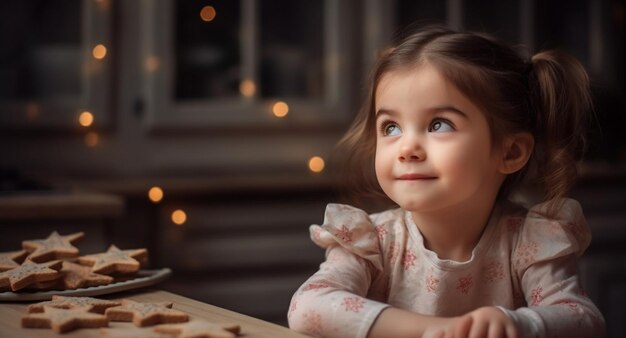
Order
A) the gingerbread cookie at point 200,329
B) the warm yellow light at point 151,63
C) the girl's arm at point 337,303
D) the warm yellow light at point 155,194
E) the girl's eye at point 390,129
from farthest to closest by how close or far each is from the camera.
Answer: the warm yellow light at point 151,63
the warm yellow light at point 155,194
the girl's eye at point 390,129
the girl's arm at point 337,303
the gingerbread cookie at point 200,329

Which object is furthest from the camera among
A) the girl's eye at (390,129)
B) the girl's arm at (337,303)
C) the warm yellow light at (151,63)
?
the warm yellow light at (151,63)

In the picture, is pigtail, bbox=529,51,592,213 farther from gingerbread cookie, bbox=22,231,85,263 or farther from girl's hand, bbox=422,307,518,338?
gingerbread cookie, bbox=22,231,85,263

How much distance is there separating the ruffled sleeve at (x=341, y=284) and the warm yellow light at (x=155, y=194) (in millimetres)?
1239

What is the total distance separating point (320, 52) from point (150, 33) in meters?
0.52

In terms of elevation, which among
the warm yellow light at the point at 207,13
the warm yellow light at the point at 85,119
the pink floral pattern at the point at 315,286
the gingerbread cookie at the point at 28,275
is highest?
the warm yellow light at the point at 207,13

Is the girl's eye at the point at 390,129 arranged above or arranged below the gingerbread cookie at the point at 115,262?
above

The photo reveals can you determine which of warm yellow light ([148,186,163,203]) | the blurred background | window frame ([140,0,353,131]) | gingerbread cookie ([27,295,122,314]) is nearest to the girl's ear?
gingerbread cookie ([27,295,122,314])

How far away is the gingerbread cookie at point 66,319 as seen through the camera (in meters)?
0.80

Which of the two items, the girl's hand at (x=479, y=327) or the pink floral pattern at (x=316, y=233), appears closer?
the girl's hand at (x=479, y=327)

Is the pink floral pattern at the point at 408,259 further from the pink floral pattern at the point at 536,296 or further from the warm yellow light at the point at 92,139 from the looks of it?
the warm yellow light at the point at 92,139

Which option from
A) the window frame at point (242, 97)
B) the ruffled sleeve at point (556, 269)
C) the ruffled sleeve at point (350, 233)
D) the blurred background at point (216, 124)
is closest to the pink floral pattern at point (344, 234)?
the ruffled sleeve at point (350, 233)

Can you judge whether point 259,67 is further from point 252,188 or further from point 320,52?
point 252,188

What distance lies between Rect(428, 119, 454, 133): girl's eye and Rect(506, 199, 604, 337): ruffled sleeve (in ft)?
0.66

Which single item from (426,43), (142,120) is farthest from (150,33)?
(426,43)
